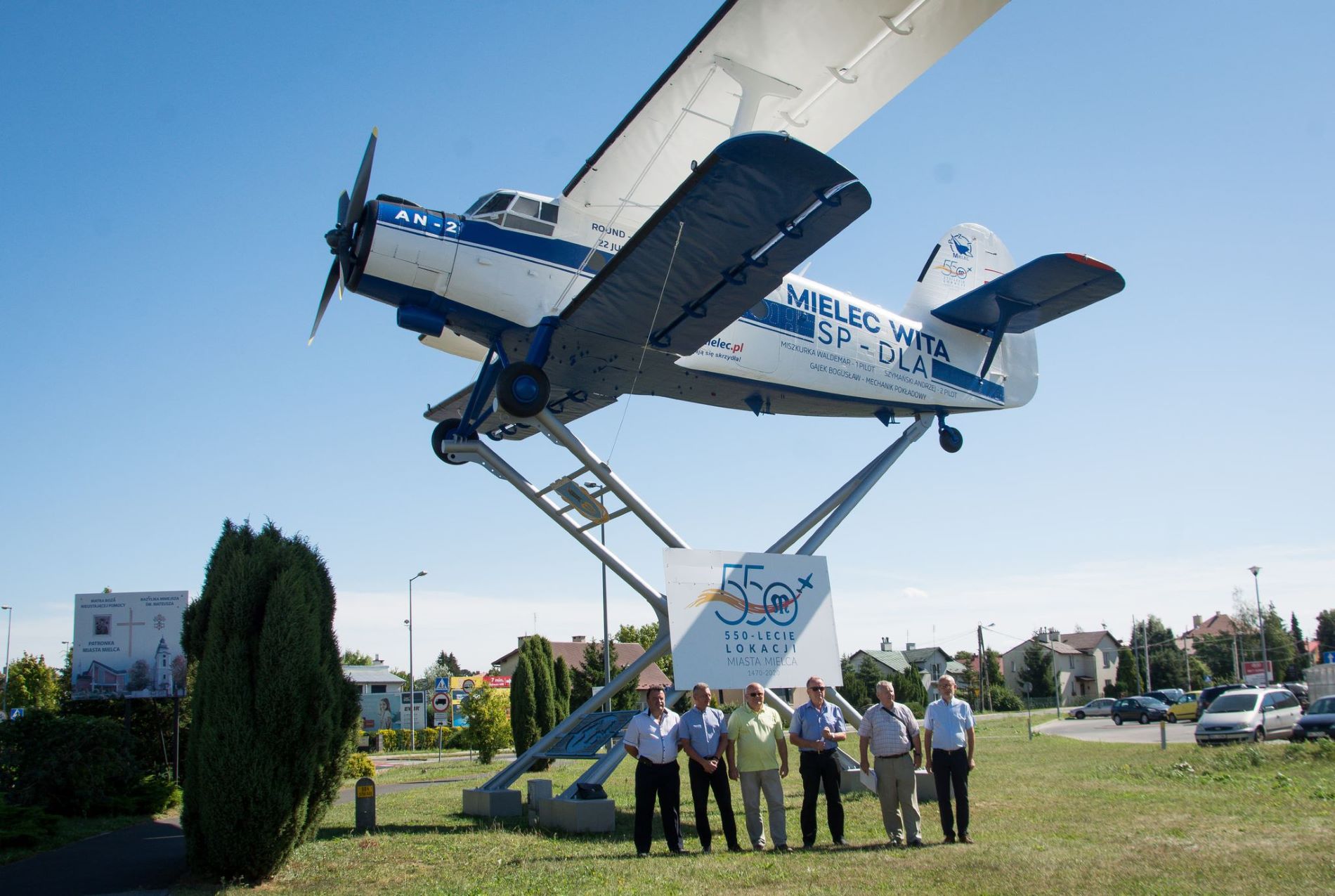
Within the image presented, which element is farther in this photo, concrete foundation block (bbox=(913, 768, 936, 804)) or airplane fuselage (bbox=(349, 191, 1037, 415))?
concrete foundation block (bbox=(913, 768, 936, 804))

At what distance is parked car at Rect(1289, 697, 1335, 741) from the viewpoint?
20.5 meters

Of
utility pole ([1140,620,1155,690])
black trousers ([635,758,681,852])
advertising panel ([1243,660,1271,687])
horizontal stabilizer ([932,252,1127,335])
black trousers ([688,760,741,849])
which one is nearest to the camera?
black trousers ([635,758,681,852])

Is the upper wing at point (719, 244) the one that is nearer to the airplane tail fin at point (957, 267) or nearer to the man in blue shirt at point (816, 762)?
the man in blue shirt at point (816, 762)

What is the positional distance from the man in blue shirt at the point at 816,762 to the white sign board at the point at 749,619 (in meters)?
1.65

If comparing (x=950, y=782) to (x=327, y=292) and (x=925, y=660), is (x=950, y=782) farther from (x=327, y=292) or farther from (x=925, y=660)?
(x=925, y=660)

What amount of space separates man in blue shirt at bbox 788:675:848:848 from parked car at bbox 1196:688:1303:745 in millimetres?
18019

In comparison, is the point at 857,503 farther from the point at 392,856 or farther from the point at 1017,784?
the point at 392,856

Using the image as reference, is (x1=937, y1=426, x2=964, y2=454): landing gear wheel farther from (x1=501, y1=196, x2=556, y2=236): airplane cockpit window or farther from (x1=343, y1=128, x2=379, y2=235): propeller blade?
(x1=343, y1=128, x2=379, y2=235): propeller blade

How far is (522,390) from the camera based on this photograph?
474 inches

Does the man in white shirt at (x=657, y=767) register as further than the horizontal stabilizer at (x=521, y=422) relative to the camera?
No

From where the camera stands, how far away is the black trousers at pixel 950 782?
29.6 feet

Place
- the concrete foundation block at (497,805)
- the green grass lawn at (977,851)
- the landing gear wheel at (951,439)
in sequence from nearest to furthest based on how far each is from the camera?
the green grass lawn at (977,851), the concrete foundation block at (497,805), the landing gear wheel at (951,439)

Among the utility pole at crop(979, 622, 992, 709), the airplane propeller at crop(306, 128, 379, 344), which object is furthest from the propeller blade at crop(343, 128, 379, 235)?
the utility pole at crop(979, 622, 992, 709)

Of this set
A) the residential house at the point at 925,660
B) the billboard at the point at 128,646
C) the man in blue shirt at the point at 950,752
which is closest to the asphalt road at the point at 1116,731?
the man in blue shirt at the point at 950,752
